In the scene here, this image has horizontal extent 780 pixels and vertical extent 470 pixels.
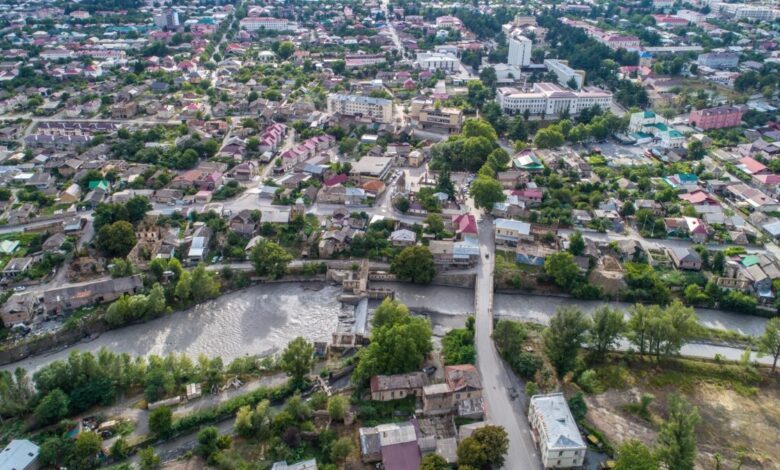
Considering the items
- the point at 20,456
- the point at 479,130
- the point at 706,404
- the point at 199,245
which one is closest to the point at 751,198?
the point at 479,130

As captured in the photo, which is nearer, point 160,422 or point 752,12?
point 160,422

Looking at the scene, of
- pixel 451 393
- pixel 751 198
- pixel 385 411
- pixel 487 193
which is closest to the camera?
pixel 451 393

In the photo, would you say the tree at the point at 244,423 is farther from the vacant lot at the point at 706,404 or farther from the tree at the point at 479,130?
the tree at the point at 479,130

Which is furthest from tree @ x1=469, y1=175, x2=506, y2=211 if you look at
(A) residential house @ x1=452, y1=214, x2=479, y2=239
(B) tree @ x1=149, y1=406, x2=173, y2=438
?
(B) tree @ x1=149, y1=406, x2=173, y2=438

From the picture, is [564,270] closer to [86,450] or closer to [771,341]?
[771,341]

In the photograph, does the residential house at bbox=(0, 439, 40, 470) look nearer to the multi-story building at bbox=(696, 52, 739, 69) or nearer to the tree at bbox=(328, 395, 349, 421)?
the tree at bbox=(328, 395, 349, 421)

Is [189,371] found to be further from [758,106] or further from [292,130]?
[758,106]
